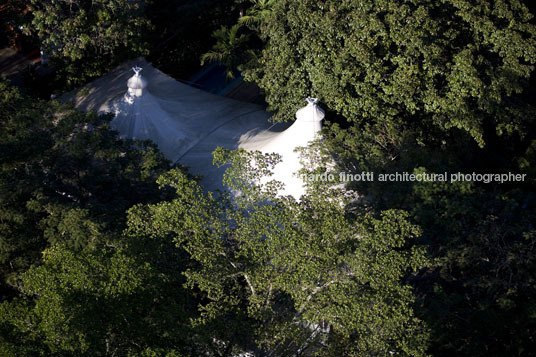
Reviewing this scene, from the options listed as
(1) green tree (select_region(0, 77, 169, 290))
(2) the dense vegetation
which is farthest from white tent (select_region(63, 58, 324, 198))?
(1) green tree (select_region(0, 77, 169, 290))

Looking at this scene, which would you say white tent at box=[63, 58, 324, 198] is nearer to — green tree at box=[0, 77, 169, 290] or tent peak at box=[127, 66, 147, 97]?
tent peak at box=[127, 66, 147, 97]

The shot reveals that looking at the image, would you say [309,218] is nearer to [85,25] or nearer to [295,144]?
[295,144]

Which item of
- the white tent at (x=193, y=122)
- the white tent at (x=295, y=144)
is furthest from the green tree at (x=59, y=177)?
the white tent at (x=295, y=144)

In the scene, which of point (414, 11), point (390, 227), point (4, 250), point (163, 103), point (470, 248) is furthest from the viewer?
point (163, 103)

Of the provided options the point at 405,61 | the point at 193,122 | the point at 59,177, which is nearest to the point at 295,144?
the point at 405,61

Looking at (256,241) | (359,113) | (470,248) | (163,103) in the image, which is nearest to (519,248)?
(470,248)

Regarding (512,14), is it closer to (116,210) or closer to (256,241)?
(256,241)

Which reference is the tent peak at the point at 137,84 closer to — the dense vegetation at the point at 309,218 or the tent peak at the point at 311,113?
the dense vegetation at the point at 309,218
